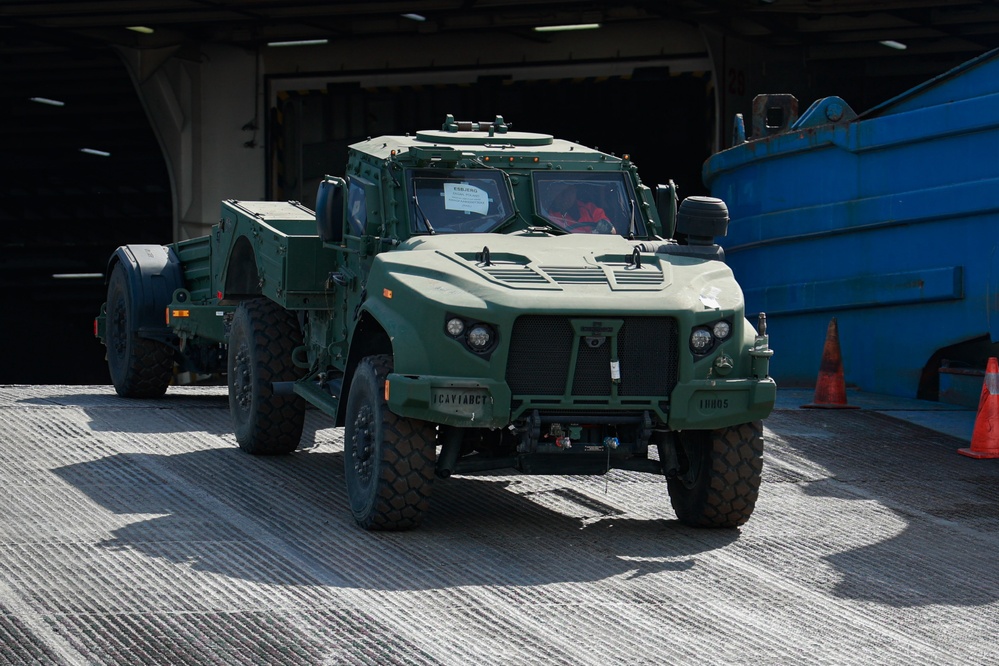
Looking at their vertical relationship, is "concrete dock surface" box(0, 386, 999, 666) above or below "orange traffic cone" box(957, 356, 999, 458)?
below

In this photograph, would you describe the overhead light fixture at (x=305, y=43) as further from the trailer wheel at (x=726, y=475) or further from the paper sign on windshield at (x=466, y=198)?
the trailer wheel at (x=726, y=475)

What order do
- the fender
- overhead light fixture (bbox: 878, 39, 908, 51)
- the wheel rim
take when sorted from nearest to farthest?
the wheel rim < the fender < overhead light fixture (bbox: 878, 39, 908, 51)

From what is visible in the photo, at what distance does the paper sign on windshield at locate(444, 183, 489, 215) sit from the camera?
8109 millimetres

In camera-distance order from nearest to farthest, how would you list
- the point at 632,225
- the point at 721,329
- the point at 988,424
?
the point at 721,329
the point at 632,225
the point at 988,424

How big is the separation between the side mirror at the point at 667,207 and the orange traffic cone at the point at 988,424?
2.57m

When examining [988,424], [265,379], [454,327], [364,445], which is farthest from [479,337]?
[988,424]

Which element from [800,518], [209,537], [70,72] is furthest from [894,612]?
[70,72]

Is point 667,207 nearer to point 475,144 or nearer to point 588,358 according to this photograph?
point 475,144

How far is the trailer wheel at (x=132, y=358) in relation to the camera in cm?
1195

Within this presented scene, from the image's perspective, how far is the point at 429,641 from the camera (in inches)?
218

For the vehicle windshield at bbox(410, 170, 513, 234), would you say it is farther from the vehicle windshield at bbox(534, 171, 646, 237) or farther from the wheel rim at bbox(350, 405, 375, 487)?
the wheel rim at bbox(350, 405, 375, 487)

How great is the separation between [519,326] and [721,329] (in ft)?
3.16

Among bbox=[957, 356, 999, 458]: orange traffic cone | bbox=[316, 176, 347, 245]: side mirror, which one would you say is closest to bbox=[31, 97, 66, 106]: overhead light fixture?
bbox=[316, 176, 347, 245]: side mirror

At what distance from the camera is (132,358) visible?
1196cm
